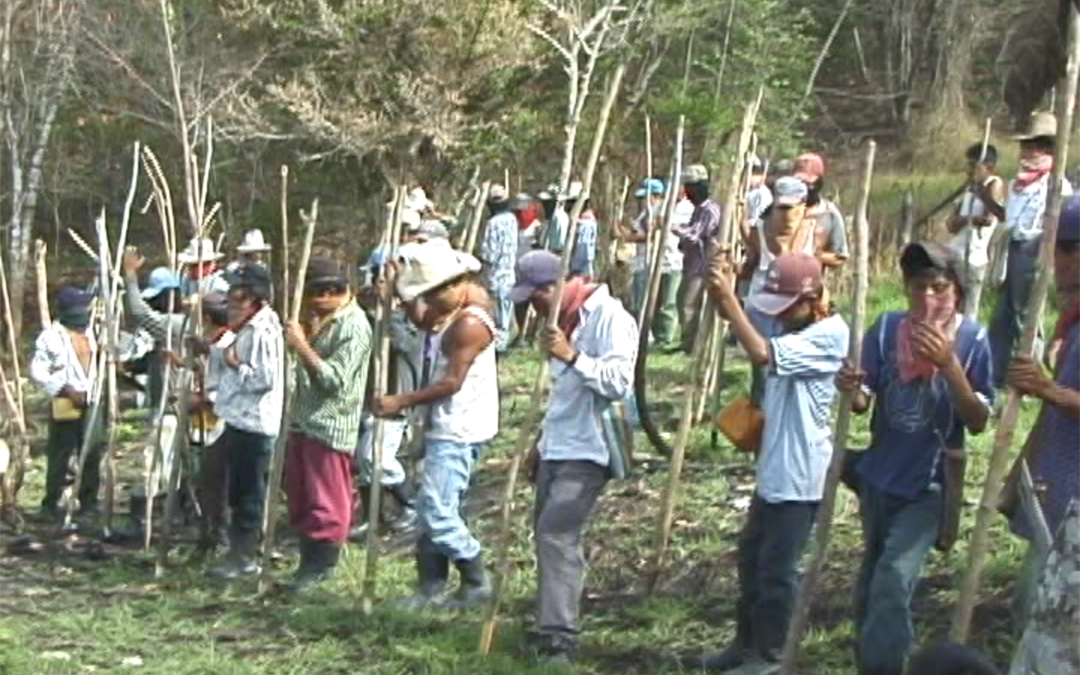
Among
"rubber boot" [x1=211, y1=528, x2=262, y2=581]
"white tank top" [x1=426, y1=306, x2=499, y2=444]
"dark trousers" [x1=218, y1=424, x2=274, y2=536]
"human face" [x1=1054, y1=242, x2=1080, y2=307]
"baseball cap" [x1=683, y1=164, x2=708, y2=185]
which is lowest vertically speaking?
"rubber boot" [x1=211, y1=528, x2=262, y2=581]

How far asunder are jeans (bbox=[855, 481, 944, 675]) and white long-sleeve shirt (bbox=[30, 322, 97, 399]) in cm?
567

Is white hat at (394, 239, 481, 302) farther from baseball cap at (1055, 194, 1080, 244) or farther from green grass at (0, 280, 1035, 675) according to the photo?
baseball cap at (1055, 194, 1080, 244)

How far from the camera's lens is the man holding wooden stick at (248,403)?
8.98 meters

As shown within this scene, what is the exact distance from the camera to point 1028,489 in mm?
4000

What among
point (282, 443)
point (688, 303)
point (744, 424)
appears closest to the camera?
point (744, 424)

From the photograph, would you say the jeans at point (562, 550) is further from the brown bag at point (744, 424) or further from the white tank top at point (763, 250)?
the white tank top at point (763, 250)

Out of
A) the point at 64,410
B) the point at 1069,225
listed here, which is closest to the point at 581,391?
the point at 1069,225

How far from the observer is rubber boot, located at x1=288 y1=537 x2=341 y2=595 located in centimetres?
856

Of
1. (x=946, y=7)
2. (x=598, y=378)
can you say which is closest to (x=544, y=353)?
(x=598, y=378)

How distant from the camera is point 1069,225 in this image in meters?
5.42

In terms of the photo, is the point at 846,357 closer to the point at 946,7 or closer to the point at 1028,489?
the point at 1028,489

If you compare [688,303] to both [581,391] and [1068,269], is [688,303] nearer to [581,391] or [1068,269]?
[581,391]

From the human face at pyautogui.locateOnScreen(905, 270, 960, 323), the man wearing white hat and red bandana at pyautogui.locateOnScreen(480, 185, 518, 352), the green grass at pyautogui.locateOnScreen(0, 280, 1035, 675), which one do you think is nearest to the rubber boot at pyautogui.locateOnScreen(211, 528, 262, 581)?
the green grass at pyautogui.locateOnScreen(0, 280, 1035, 675)

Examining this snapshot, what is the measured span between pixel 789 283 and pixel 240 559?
373 centimetres
